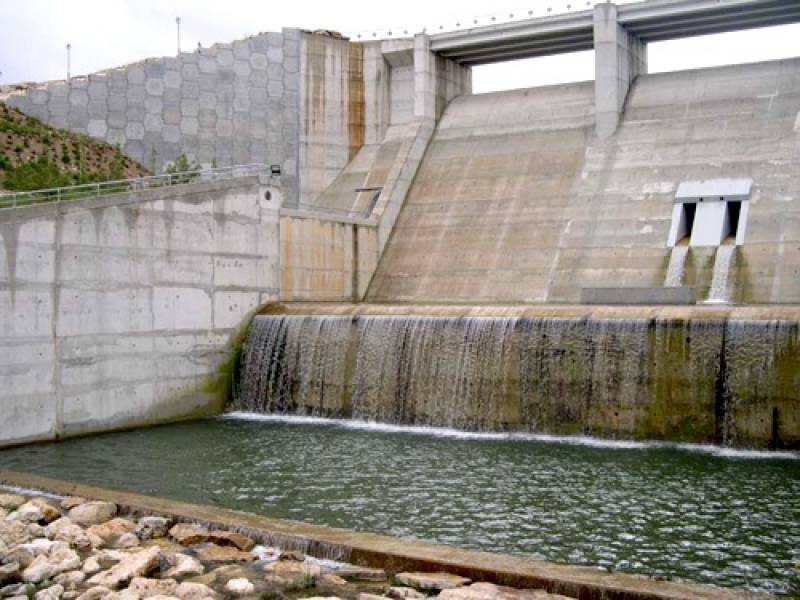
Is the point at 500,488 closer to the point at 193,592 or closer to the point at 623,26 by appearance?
the point at 193,592

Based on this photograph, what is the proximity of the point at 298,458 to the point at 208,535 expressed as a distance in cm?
496

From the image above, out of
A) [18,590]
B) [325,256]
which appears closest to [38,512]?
[18,590]

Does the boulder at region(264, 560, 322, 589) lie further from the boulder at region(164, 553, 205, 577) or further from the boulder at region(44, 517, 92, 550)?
the boulder at region(44, 517, 92, 550)

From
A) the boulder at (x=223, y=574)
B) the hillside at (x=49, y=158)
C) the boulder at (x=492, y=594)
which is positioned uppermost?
the hillside at (x=49, y=158)

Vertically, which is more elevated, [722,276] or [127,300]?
[722,276]

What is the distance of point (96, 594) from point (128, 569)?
1.50 ft

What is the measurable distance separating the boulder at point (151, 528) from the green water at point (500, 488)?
54.7 inches

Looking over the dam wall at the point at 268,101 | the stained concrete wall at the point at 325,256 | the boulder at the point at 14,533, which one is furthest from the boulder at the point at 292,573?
the dam wall at the point at 268,101

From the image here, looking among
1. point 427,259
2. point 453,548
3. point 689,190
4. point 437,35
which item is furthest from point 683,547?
point 437,35

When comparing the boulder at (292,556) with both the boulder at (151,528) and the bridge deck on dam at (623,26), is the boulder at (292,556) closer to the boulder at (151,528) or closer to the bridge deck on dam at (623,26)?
the boulder at (151,528)

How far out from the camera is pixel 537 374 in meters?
16.0

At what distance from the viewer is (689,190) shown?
22.6 meters

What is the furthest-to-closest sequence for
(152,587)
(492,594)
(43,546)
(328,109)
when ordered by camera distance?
(328,109)
(43,546)
(152,587)
(492,594)

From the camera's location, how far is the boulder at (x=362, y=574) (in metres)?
7.80
